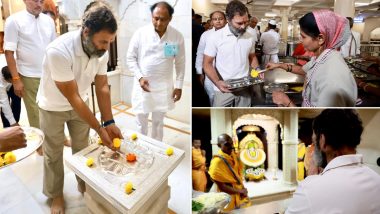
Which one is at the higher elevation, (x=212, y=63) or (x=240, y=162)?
(x=212, y=63)

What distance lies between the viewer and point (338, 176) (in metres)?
1.07

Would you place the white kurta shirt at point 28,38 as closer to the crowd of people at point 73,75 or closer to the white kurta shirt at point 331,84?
the crowd of people at point 73,75

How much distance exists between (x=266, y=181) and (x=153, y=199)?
0.51 meters

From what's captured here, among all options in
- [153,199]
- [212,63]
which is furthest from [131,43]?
[153,199]

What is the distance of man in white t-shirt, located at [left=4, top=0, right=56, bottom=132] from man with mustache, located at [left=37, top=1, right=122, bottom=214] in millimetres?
79

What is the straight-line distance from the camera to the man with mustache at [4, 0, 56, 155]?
124 centimetres

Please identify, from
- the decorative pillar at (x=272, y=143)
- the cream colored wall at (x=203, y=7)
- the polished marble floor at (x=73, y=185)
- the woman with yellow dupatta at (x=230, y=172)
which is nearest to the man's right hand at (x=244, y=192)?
the woman with yellow dupatta at (x=230, y=172)

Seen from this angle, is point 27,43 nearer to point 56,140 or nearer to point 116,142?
point 56,140

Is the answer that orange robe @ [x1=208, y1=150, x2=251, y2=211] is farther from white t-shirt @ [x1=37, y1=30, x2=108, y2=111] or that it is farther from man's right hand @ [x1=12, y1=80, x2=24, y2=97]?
man's right hand @ [x1=12, y1=80, x2=24, y2=97]

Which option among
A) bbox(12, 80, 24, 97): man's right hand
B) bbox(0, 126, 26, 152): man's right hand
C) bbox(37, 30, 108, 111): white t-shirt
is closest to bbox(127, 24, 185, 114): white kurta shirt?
bbox(37, 30, 108, 111): white t-shirt

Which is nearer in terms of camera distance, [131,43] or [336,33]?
[336,33]

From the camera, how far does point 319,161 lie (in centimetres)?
117

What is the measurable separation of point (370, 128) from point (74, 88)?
1.30 m

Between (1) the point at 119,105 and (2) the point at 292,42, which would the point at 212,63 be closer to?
(2) the point at 292,42
